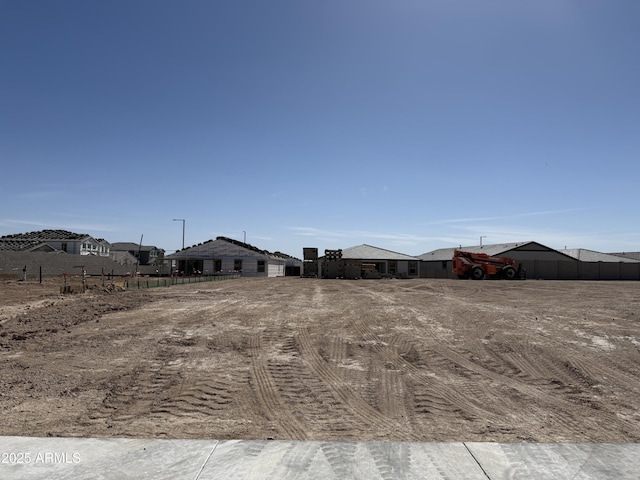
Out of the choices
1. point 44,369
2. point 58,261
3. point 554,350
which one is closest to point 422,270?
point 58,261

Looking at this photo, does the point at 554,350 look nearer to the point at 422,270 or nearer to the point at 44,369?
the point at 44,369

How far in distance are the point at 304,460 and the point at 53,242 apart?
252ft

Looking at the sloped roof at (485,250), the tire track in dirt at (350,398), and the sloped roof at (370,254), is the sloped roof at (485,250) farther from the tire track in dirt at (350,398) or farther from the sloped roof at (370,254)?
the tire track in dirt at (350,398)

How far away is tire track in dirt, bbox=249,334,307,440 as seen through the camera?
517 centimetres

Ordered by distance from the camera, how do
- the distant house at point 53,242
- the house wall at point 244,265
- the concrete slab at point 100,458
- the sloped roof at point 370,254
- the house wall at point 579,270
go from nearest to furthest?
the concrete slab at point 100,458 → the house wall at point 244,265 → the house wall at point 579,270 → the distant house at point 53,242 → the sloped roof at point 370,254

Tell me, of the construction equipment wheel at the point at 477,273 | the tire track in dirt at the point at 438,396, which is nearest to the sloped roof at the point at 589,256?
the construction equipment wheel at the point at 477,273

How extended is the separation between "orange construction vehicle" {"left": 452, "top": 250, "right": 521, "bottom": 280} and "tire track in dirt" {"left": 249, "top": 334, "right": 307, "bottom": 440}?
3901cm

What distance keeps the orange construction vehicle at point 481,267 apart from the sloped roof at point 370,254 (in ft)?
63.8

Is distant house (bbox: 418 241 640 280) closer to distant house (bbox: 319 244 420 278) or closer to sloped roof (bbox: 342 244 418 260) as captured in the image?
distant house (bbox: 319 244 420 278)

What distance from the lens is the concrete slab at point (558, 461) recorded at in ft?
11.9

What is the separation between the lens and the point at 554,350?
967 cm

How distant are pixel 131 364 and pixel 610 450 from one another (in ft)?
24.1

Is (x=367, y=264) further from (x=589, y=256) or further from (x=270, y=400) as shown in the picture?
(x=270, y=400)

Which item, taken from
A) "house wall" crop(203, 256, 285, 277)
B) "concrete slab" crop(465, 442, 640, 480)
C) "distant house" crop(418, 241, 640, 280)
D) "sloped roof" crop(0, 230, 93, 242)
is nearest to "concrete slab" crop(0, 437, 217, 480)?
"concrete slab" crop(465, 442, 640, 480)
